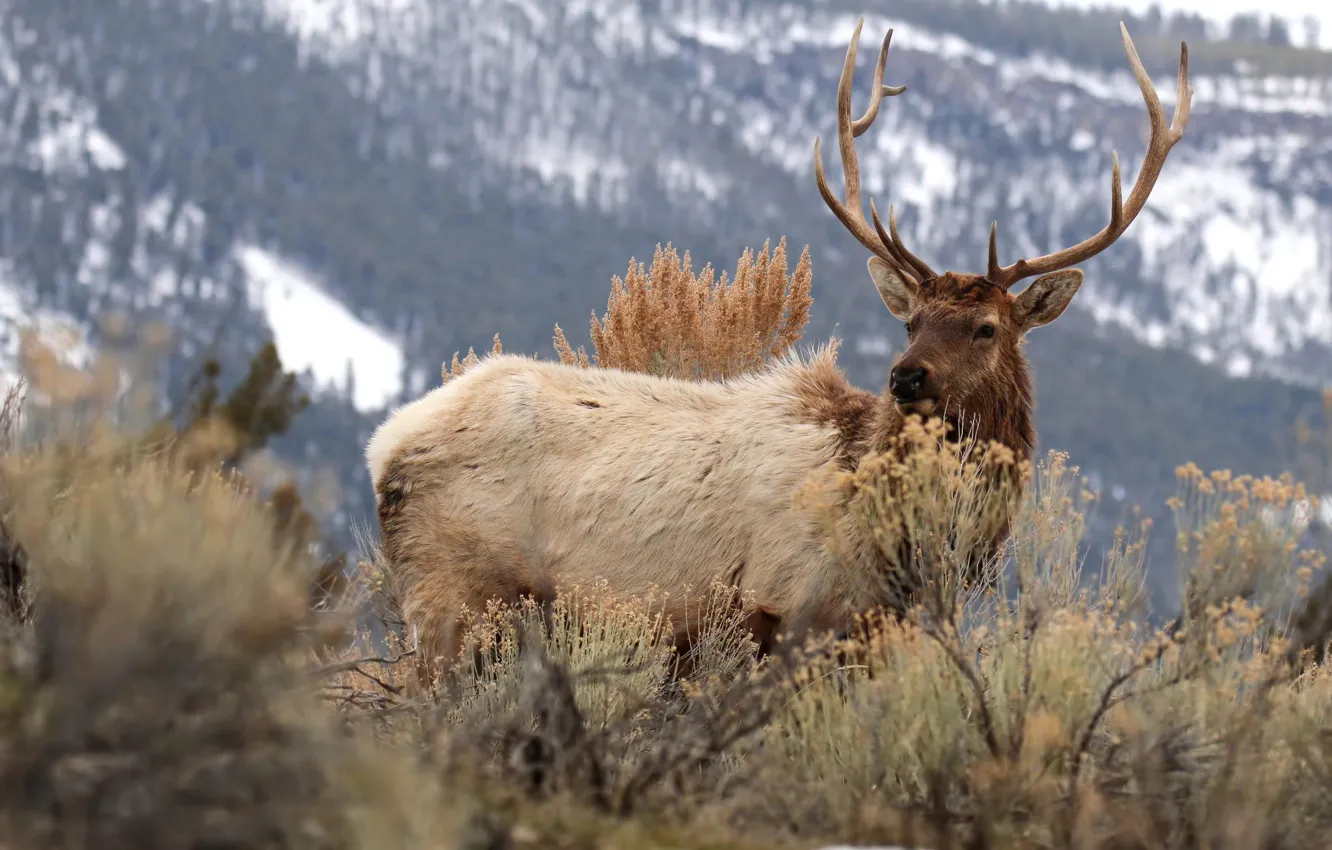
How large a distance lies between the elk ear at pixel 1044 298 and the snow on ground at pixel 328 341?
152 meters

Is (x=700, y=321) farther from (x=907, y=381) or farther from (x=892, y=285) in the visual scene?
(x=907, y=381)

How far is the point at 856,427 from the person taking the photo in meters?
6.41

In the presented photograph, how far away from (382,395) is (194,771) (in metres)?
165

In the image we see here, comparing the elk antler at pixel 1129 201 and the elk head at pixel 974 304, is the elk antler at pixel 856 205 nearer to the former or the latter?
the elk head at pixel 974 304

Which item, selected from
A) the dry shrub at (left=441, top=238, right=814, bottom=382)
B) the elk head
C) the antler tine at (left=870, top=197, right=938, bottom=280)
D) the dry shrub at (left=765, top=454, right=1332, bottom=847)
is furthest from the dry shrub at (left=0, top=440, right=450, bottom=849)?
the dry shrub at (left=441, top=238, right=814, bottom=382)

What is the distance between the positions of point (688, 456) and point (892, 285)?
1.48 meters

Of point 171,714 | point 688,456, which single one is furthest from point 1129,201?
point 171,714

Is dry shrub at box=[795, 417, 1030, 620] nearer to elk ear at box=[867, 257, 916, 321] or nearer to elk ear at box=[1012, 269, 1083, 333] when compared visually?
elk ear at box=[1012, 269, 1083, 333]

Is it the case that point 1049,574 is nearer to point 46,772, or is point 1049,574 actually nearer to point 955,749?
point 955,749

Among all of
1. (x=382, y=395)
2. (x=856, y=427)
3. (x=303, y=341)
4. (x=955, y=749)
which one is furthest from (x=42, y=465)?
(x=303, y=341)

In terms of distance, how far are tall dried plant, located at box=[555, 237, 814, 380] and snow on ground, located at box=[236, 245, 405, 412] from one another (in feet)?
488

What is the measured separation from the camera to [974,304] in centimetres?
638

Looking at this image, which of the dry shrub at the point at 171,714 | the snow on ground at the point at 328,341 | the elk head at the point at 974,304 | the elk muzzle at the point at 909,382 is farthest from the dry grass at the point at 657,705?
the snow on ground at the point at 328,341

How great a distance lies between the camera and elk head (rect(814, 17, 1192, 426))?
6.13 m
